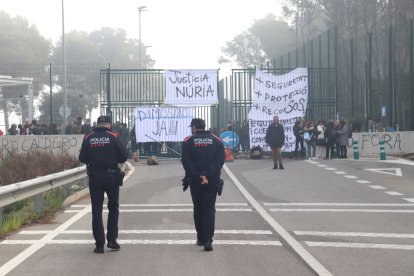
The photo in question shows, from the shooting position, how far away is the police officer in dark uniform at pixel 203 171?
1079 centimetres

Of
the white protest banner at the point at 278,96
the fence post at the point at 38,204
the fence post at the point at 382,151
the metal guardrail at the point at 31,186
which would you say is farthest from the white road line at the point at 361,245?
the white protest banner at the point at 278,96

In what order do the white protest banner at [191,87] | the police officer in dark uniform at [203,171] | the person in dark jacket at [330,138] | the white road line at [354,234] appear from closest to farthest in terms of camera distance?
the police officer in dark uniform at [203,171]
the white road line at [354,234]
the person in dark jacket at [330,138]
the white protest banner at [191,87]

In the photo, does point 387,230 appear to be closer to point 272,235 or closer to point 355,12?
point 272,235

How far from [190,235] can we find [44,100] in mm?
60993

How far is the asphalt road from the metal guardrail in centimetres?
56

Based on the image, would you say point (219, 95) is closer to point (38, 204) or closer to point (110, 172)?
point (38, 204)

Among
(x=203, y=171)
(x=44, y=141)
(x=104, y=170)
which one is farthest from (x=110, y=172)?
A: (x=44, y=141)

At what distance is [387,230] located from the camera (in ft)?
41.1

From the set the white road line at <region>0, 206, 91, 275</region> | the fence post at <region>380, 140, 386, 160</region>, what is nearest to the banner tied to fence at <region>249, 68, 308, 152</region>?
the fence post at <region>380, 140, 386, 160</region>

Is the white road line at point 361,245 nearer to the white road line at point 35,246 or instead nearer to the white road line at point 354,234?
the white road line at point 354,234

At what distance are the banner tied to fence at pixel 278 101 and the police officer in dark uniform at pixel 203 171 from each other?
882 inches

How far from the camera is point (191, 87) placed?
32.7 metres

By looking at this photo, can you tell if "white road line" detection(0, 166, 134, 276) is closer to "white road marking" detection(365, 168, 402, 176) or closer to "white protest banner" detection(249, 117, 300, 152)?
"white road marking" detection(365, 168, 402, 176)

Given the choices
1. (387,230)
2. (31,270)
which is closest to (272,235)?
(387,230)
